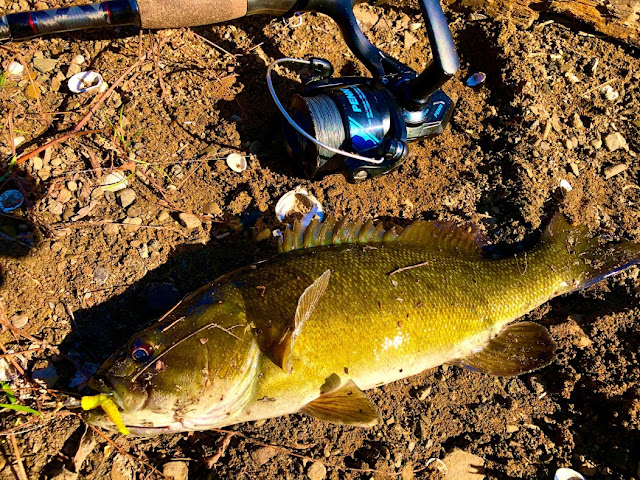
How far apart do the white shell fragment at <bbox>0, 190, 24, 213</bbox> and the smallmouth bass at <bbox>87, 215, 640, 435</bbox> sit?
3.97 feet

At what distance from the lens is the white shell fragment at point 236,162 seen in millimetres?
3359

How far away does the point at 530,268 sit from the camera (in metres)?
3.18

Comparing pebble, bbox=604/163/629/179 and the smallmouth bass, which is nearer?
the smallmouth bass

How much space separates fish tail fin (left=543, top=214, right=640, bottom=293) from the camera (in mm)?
3260

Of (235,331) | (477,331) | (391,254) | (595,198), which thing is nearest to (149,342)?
(235,331)

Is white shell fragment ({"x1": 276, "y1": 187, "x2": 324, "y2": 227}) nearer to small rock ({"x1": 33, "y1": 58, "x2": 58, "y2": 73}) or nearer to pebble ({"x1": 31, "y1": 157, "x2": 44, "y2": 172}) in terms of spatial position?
pebble ({"x1": 31, "y1": 157, "x2": 44, "y2": 172})

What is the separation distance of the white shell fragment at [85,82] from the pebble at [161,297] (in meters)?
1.43

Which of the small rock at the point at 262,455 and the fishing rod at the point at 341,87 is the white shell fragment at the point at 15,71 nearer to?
the fishing rod at the point at 341,87

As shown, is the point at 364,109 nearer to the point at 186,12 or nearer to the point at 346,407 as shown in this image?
the point at 186,12

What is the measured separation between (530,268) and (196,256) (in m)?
2.12

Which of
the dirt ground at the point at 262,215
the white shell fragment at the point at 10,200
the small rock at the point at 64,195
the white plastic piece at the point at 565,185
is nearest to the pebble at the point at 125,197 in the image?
the dirt ground at the point at 262,215

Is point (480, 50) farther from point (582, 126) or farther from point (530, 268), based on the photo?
point (530, 268)

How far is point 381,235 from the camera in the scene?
3.06 m

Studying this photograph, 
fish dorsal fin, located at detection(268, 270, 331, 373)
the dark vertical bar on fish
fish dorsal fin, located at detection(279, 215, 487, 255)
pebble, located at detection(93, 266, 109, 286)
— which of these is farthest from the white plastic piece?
pebble, located at detection(93, 266, 109, 286)
